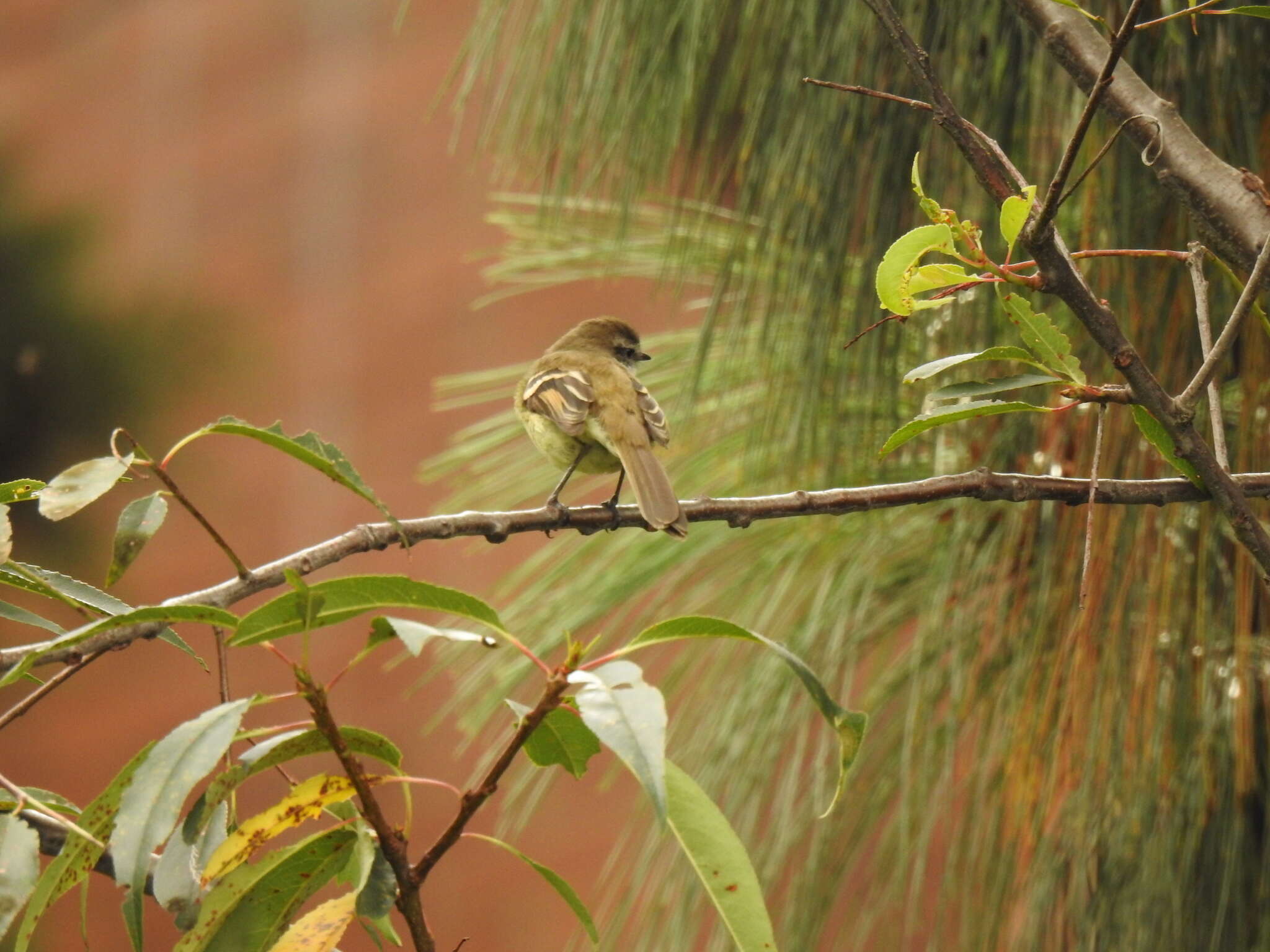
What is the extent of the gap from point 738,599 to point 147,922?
10.0ft

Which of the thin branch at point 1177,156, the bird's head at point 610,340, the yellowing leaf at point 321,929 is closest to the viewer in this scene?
the yellowing leaf at point 321,929

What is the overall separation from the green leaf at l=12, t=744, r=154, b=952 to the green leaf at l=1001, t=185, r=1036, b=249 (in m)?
0.47

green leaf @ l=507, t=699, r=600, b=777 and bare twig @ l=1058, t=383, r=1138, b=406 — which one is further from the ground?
bare twig @ l=1058, t=383, r=1138, b=406

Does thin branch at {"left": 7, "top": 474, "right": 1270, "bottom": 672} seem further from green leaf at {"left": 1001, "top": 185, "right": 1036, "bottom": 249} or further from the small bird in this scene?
the small bird

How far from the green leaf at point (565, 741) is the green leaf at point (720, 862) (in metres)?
0.04

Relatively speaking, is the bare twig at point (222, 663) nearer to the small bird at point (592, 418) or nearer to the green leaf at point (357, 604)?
the green leaf at point (357, 604)

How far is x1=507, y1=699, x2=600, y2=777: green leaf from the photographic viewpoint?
582 millimetres

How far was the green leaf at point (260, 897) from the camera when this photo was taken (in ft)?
1.85

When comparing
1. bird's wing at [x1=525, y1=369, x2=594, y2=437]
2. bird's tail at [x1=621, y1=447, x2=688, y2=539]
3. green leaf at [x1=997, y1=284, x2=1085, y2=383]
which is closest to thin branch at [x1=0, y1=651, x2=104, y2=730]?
bird's tail at [x1=621, y1=447, x2=688, y2=539]

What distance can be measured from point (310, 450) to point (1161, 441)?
473mm

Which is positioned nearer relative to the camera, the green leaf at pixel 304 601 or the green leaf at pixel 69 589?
the green leaf at pixel 304 601

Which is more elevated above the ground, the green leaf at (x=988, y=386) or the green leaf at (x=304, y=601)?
the green leaf at (x=988, y=386)

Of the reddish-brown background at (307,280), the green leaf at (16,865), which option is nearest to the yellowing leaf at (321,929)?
the green leaf at (16,865)

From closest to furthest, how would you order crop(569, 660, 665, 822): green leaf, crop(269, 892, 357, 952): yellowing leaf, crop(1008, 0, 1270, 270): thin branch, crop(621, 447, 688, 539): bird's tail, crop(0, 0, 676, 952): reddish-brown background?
crop(569, 660, 665, 822): green leaf → crop(269, 892, 357, 952): yellowing leaf → crop(1008, 0, 1270, 270): thin branch → crop(621, 447, 688, 539): bird's tail → crop(0, 0, 676, 952): reddish-brown background
